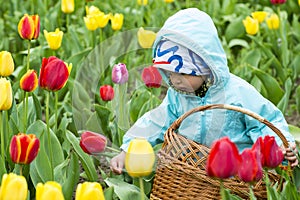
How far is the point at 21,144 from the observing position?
2037 mm

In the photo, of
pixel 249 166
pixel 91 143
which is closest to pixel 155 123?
pixel 91 143

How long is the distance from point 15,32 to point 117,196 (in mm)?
2418

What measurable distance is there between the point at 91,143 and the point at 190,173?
0.37 m

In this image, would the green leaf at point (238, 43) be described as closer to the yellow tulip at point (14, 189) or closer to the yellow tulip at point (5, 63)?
the yellow tulip at point (5, 63)

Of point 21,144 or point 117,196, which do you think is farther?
point 117,196

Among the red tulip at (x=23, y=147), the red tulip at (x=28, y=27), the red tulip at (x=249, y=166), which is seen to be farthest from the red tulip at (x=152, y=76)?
the red tulip at (x=249, y=166)

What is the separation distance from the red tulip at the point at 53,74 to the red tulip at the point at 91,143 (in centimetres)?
24

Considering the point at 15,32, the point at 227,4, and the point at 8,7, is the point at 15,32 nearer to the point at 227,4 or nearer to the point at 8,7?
the point at 8,7

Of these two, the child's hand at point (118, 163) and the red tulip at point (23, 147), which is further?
the child's hand at point (118, 163)

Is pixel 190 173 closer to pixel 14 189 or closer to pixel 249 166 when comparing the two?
pixel 249 166

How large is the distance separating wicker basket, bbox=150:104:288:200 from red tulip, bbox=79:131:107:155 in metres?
0.22

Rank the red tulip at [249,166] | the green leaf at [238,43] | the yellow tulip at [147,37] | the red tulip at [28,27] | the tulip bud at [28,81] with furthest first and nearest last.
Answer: the green leaf at [238,43], the yellow tulip at [147,37], the red tulip at [28,27], the tulip bud at [28,81], the red tulip at [249,166]

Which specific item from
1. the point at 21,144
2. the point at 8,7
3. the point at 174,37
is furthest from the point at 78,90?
the point at 8,7

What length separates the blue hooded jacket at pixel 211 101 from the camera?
2479 millimetres
